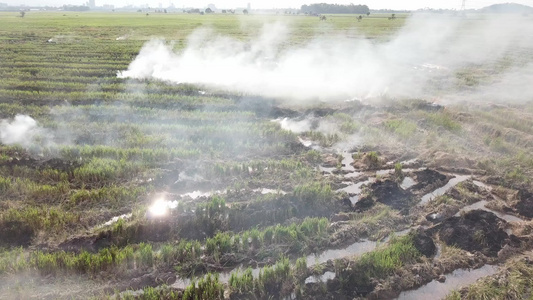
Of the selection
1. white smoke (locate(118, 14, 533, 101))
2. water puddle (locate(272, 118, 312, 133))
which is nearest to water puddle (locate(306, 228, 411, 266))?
water puddle (locate(272, 118, 312, 133))

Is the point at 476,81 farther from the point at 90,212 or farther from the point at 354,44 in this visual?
the point at 90,212

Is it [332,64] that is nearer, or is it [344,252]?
[344,252]

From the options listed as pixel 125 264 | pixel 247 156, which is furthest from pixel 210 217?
pixel 247 156

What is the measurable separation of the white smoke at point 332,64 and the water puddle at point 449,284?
1172 cm

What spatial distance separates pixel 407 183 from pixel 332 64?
17.4 m

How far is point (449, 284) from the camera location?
21.0ft

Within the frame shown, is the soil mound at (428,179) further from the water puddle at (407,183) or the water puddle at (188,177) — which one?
the water puddle at (188,177)

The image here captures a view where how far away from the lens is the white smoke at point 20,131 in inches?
446

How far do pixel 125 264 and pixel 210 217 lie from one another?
6.75ft

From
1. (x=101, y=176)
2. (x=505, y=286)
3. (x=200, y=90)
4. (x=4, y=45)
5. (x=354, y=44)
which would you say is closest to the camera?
(x=505, y=286)

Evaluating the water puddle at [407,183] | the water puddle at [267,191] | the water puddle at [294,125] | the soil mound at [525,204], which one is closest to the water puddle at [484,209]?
the soil mound at [525,204]

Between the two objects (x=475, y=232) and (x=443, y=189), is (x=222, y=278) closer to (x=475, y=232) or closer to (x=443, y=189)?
(x=475, y=232)

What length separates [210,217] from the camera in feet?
26.1

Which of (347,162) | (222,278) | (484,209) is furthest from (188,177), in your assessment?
(484,209)
